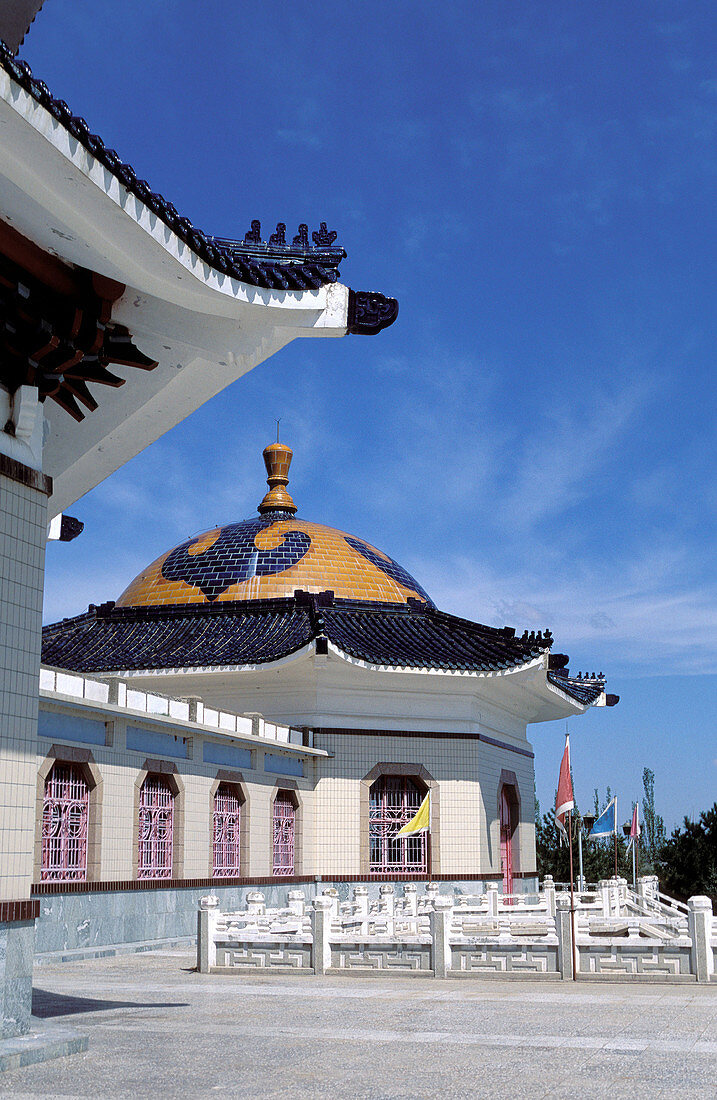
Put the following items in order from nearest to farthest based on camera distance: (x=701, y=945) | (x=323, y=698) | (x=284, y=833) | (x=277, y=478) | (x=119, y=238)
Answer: (x=119, y=238), (x=701, y=945), (x=284, y=833), (x=323, y=698), (x=277, y=478)

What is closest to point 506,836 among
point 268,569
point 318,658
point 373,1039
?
point 318,658

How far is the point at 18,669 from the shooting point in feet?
29.6

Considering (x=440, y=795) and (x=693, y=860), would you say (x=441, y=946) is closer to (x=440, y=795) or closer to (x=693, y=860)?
(x=440, y=795)

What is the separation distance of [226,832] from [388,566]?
1128 cm

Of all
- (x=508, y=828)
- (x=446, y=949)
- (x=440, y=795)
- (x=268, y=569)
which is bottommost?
(x=446, y=949)

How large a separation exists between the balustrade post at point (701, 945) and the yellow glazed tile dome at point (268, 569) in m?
16.7

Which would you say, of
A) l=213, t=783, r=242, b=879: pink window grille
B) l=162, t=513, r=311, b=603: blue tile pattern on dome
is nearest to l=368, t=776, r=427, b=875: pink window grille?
l=213, t=783, r=242, b=879: pink window grille

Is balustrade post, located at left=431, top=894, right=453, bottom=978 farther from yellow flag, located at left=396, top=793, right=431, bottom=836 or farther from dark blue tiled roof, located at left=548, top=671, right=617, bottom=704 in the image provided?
dark blue tiled roof, located at left=548, top=671, right=617, bottom=704

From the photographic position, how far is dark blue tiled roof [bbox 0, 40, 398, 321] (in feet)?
26.5

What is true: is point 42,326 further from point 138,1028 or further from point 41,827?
point 41,827

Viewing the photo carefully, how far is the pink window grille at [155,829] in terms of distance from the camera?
2022cm

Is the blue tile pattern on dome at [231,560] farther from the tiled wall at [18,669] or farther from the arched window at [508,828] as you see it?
the tiled wall at [18,669]

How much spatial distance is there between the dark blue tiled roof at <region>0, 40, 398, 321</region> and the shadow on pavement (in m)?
Result: 7.02

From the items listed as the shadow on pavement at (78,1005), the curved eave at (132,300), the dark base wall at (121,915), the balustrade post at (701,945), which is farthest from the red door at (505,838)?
the curved eave at (132,300)
